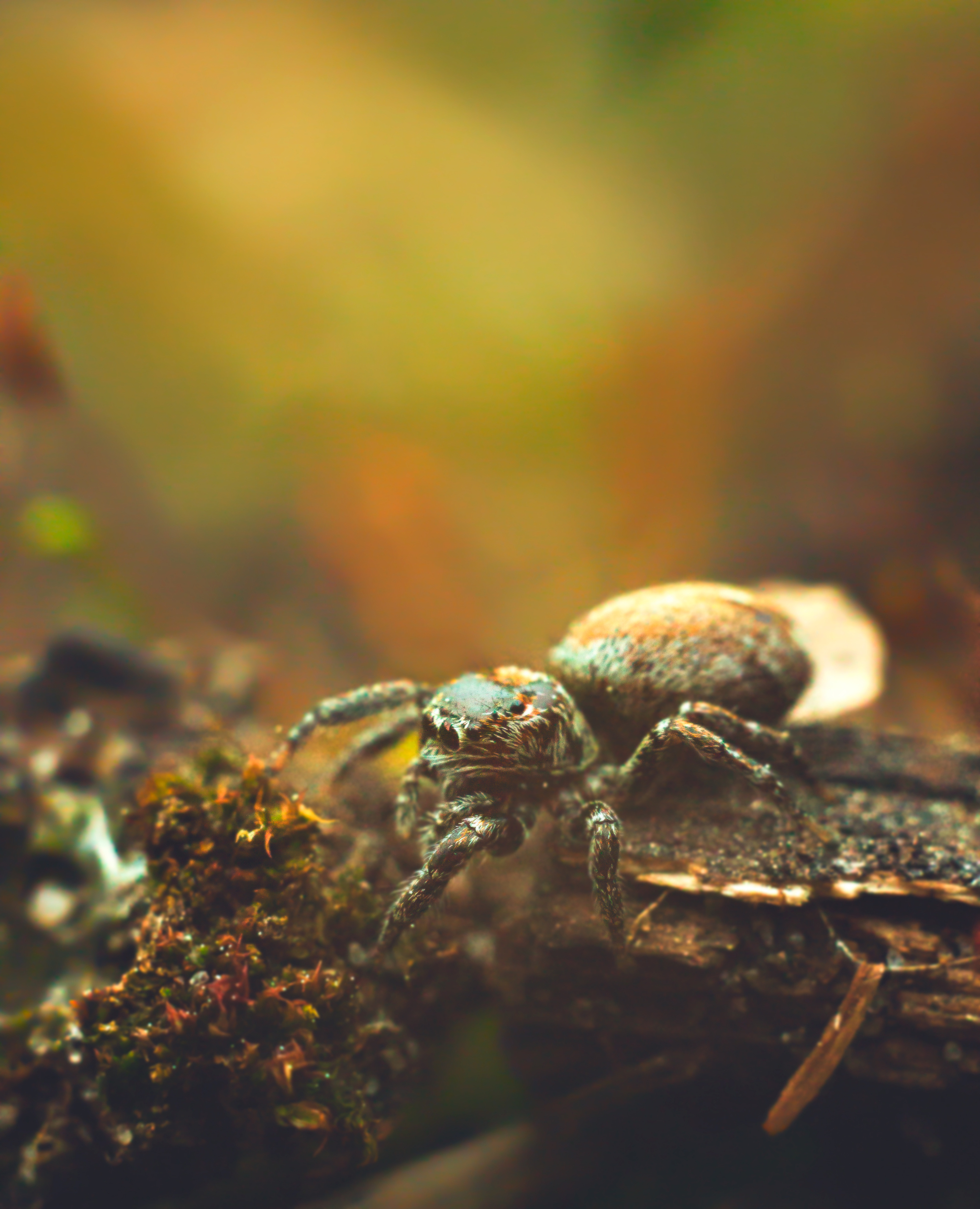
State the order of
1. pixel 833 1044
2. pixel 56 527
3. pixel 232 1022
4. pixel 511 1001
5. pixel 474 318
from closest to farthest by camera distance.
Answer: pixel 232 1022
pixel 833 1044
pixel 511 1001
pixel 56 527
pixel 474 318

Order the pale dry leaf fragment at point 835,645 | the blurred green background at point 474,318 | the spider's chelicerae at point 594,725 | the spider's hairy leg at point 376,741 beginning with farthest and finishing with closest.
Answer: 1. the blurred green background at point 474,318
2. the pale dry leaf fragment at point 835,645
3. the spider's hairy leg at point 376,741
4. the spider's chelicerae at point 594,725

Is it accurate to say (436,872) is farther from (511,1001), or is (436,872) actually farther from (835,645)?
(835,645)

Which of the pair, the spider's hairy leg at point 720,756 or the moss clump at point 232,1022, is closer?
the moss clump at point 232,1022

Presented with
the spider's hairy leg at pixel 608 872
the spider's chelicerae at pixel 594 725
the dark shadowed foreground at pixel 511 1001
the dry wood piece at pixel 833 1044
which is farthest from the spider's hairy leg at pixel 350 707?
the dry wood piece at pixel 833 1044

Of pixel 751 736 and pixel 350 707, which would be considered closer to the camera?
pixel 751 736

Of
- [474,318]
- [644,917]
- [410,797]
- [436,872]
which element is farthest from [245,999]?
[474,318]

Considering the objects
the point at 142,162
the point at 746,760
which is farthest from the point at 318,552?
the point at 746,760

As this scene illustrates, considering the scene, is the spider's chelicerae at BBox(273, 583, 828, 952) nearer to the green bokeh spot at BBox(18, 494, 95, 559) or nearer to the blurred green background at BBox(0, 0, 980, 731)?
the blurred green background at BBox(0, 0, 980, 731)

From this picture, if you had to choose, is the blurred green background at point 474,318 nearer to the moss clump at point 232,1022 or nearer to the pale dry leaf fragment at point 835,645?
the pale dry leaf fragment at point 835,645
